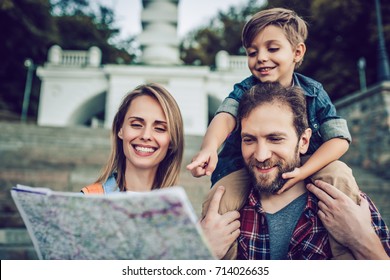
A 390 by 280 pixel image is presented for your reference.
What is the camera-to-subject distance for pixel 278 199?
1477 mm

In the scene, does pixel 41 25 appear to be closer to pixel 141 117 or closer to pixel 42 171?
pixel 42 171

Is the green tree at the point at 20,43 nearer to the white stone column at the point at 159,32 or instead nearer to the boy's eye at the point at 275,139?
the white stone column at the point at 159,32

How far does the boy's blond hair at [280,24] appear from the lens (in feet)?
5.32

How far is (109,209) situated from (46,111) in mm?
11703

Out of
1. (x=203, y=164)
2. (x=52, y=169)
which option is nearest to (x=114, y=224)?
(x=203, y=164)

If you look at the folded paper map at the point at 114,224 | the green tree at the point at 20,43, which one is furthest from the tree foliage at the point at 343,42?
the folded paper map at the point at 114,224

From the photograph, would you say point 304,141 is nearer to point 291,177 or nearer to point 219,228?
point 291,177

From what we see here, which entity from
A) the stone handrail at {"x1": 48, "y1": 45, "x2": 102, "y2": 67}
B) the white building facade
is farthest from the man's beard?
the stone handrail at {"x1": 48, "y1": 45, "x2": 102, "y2": 67}

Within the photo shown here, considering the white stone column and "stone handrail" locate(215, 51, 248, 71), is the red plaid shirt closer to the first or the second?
the white stone column

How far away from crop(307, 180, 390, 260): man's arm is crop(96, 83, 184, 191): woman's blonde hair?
2.20 ft

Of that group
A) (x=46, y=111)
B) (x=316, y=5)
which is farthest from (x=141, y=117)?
(x=316, y=5)

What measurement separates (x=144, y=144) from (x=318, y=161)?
2.39 feet

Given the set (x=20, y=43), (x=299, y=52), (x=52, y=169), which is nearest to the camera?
(x=299, y=52)

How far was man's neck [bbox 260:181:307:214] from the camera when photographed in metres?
1.46
